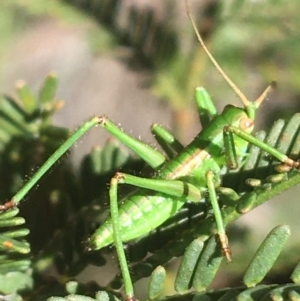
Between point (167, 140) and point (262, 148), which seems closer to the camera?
point (262, 148)

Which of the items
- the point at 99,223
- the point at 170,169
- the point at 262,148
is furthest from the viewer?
the point at 170,169

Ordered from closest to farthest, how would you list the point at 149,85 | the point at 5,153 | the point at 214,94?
1. the point at 5,153
2. the point at 149,85
3. the point at 214,94

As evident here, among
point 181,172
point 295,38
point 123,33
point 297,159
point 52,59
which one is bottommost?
point 297,159

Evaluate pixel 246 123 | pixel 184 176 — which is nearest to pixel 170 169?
pixel 184 176

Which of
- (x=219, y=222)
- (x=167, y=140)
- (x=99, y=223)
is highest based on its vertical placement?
(x=167, y=140)

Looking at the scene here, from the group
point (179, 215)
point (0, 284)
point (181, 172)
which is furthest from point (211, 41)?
point (0, 284)

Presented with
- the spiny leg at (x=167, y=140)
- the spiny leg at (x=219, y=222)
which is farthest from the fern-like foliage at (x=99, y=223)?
the spiny leg at (x=167, y=140)

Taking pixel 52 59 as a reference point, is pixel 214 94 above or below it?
below

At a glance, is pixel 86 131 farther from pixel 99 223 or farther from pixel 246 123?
pixel 246 123

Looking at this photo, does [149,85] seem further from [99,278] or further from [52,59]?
[52,59]
